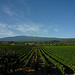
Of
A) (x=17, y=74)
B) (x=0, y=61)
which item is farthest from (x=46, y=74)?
(x=0, y=61)

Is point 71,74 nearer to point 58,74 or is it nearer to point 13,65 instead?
point 58,74

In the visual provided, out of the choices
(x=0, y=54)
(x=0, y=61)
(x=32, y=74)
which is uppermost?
(x=0, y=54)

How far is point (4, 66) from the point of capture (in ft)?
30.5

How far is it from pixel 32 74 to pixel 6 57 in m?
4.24

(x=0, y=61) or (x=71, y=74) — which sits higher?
(x=0, y=61)

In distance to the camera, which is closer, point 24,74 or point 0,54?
point 0,54

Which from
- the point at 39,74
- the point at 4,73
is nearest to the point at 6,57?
the point at 4,73

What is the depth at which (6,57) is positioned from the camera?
991 cm

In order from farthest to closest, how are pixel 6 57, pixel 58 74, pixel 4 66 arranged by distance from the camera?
pixel 58 74, pixel 6 57, pixel 4 66

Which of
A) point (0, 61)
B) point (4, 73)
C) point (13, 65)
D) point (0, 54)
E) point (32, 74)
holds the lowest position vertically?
point (32, 74)

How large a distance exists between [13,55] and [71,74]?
8.14 m

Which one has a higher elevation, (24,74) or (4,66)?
(4,66)

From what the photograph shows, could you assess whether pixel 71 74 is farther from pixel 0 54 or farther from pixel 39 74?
pixel 0 54

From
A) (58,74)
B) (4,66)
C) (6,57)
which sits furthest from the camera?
(58,74)
